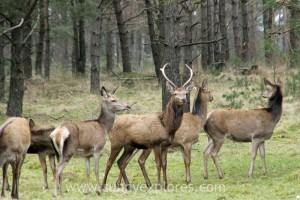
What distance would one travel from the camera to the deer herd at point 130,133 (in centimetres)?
1023

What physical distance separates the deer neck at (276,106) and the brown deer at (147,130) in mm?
2517

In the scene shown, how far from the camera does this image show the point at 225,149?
15680 mm

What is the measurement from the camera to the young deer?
1022 centimetres

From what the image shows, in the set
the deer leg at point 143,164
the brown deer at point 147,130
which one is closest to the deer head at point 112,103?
the brown deer at point 147,130

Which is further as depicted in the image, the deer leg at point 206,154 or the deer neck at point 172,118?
the deer leg at point 206,154

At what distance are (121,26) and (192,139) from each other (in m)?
18.7

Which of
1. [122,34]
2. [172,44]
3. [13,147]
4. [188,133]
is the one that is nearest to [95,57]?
[122,34]

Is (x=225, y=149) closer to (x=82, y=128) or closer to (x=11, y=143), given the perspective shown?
(x=82, y=128)

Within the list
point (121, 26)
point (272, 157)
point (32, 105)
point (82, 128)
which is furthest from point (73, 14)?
point (82, 128)

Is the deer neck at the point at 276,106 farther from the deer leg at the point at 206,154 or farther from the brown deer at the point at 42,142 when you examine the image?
the brown deer at the point at 42,142

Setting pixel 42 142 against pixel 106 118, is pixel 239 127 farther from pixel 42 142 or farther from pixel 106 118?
A: pixel 42 142

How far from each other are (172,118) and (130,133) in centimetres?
84

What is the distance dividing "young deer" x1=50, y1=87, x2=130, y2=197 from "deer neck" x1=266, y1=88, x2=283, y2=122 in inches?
134

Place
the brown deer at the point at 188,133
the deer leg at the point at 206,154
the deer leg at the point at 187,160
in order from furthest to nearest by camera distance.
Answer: the deer leg at the point at 206,154, the brown deer at the point at 188,133, the deer leg at the point at 187,160
